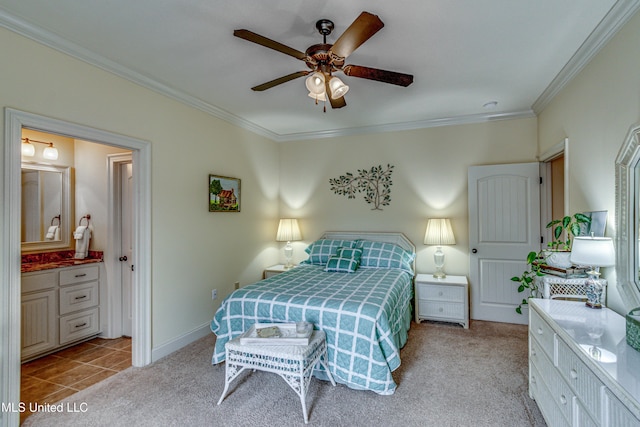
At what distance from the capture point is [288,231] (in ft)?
15.3

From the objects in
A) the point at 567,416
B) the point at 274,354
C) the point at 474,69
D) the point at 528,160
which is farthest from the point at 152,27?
the point at 528,160

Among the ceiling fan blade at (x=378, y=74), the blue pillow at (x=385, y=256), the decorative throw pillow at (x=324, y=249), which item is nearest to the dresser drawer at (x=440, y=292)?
the blue pillow at (x=385, y=256)

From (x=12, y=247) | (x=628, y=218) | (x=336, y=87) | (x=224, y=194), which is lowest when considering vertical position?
(x=12, y=247)

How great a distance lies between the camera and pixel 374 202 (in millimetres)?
4473

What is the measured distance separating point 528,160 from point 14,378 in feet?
16.5

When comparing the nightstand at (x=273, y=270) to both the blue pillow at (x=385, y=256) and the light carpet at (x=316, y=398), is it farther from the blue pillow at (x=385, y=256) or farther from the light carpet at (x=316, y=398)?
the light carpet at (x=316, y=398)

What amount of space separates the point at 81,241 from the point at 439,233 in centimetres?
416

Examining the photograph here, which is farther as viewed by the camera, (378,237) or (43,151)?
(378,237)

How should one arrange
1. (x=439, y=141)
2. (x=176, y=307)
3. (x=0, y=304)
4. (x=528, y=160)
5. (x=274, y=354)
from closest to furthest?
(x=0, y=304)
(x=274, y=354)
(x=176, y=307)
(x=528, y=160)
(x=439, y=141)

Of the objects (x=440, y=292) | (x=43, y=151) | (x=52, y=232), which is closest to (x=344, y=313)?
(x=440, y=292)

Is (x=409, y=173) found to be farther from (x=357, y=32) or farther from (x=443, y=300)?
(x=357, y=32)

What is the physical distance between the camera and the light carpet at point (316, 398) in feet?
6.72

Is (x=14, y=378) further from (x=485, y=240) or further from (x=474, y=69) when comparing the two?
(x=485, y=240)

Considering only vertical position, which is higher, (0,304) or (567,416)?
(0,304)
